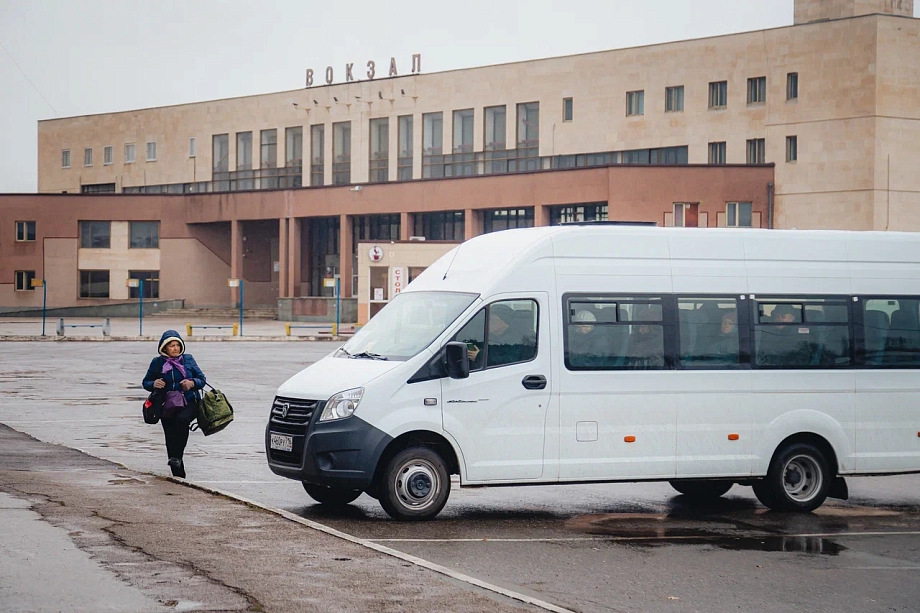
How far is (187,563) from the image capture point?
314 inches

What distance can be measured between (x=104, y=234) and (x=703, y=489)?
73061 millimetres

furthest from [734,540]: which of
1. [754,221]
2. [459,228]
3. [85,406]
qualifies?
[459,228]

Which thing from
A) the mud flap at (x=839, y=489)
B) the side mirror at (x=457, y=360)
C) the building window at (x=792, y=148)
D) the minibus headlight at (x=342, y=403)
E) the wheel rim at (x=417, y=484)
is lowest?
the mud flap at (x=839, y=489)

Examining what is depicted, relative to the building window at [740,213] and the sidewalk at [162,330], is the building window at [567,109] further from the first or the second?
the sidewalk at [162,330]

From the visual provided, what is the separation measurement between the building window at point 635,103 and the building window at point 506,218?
24.9 ft

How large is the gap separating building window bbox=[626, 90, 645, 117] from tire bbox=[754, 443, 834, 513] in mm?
52428

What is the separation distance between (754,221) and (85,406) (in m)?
41.1

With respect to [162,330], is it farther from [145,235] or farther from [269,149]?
[269,149]

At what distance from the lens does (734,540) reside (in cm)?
1022

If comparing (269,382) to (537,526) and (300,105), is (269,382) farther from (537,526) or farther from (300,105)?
(300,105)

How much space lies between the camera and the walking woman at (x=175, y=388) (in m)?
12.5

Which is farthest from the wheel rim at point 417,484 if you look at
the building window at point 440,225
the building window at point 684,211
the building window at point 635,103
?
the building window at point 440,225

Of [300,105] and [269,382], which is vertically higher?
[300,105]

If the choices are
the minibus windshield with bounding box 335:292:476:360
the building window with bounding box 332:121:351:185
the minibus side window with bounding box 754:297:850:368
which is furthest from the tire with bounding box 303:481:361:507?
the building window with bounding box 332:121:351:185
